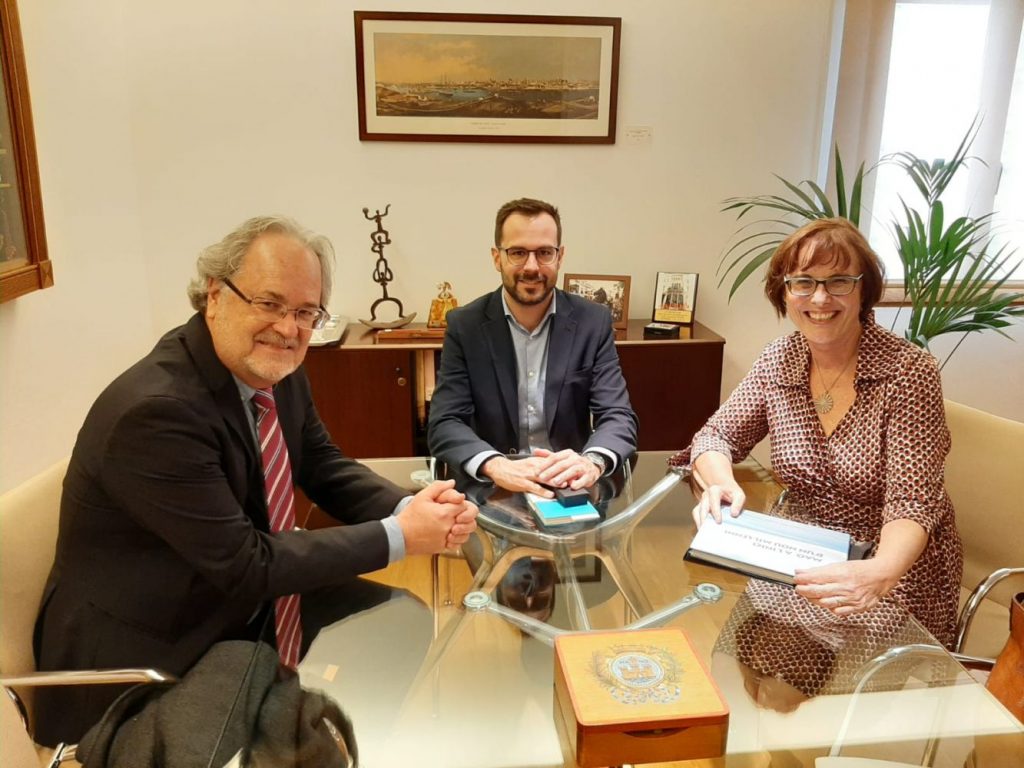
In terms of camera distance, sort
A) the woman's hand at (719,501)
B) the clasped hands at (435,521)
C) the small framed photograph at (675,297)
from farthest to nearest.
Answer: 1. the small framed photograph at (675,297)
2. the woman's hand at (719,501)
3. the clasped hands at (435,521)

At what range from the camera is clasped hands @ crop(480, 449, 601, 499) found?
1.79 metres

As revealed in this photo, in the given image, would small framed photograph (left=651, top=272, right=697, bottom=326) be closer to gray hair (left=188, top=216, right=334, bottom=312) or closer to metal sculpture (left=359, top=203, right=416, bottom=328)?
metal sculpture (left=359, top=203, right=416, bottom=328)

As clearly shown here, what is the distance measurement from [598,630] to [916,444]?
2.74 ft

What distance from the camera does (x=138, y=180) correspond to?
306cm

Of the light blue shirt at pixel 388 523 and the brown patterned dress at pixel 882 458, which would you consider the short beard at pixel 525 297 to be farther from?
the light blue shirt at pixel 388 523

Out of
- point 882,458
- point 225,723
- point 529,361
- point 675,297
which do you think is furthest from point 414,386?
point 225,723

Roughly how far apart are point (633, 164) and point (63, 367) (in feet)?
Result: 7.70

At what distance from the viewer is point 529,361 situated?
7.50 feet

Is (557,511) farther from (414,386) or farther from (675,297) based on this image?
(675,297)

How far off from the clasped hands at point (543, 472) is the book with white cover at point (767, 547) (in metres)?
0.37

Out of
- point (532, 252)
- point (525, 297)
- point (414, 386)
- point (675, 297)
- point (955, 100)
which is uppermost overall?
point (955, 100)

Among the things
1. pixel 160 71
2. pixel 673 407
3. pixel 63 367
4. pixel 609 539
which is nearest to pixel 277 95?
pixel 160 71

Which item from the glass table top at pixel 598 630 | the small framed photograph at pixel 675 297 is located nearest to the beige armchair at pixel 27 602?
the glass table top at pixel 598 630

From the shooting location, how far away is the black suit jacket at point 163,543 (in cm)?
122
